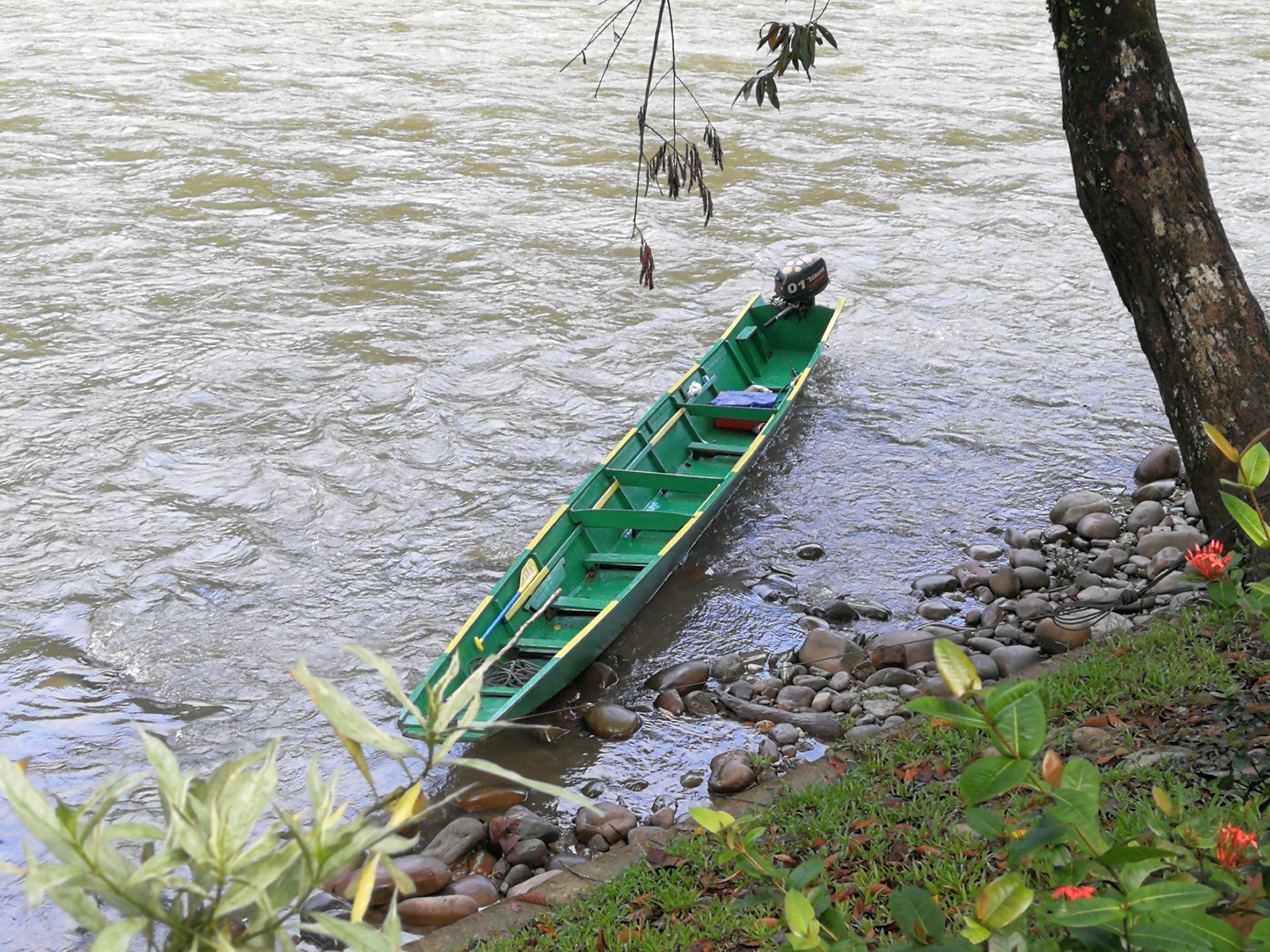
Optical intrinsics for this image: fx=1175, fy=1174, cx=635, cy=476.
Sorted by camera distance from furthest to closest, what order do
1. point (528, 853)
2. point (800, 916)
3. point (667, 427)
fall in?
point (667, 427)
point (528, 853)
point (800, 916)

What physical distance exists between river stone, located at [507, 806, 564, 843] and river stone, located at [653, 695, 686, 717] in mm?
1292

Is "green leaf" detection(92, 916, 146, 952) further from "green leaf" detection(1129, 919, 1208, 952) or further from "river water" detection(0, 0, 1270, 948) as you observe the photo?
"river water" detection(0, 0, 1270, 948)

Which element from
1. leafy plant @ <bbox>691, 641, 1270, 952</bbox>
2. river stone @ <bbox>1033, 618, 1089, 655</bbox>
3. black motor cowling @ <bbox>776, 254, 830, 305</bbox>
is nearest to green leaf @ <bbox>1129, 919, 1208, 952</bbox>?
leafy plant @ <bbox>691, 641, 1270, 952</bbox>

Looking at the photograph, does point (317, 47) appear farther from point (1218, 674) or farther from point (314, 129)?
point (1218, 674)

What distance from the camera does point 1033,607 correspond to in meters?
8.02

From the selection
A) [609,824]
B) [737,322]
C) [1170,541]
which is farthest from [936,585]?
[737,322]

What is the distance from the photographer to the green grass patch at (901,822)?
436cm

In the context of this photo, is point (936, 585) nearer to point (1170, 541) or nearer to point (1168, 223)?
point (1170, 541)

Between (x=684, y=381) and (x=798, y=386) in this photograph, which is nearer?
(x=684, y=381)

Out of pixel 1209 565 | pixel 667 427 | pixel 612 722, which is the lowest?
pixel 612 722

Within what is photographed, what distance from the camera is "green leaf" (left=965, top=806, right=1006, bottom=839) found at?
207 centimetres


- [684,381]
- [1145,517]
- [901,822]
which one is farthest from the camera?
[684,381]

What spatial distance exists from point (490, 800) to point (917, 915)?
505cm

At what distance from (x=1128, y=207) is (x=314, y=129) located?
16619mm
